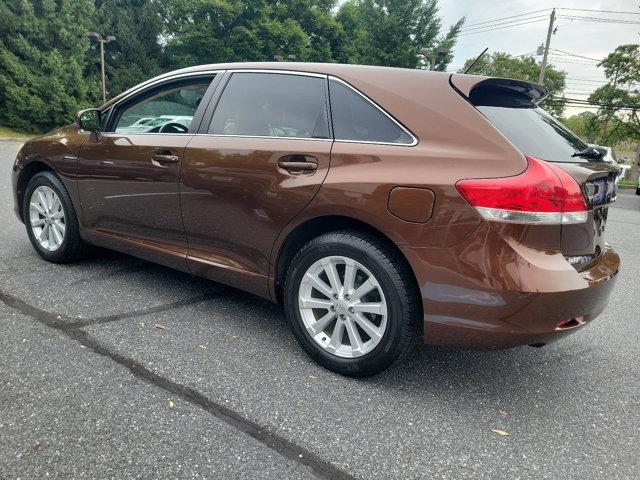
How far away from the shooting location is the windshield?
233 centimetres

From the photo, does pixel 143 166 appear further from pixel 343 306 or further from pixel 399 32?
pixel 399 32

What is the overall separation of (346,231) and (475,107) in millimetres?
875

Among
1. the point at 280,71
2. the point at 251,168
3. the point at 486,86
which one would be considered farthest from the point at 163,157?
the point at 486,86

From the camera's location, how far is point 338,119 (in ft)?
8.78

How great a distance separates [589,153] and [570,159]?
23 centimetres

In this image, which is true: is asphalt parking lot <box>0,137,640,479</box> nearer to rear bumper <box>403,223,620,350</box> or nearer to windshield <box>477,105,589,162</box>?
rear bumper <box>403,223,620,350</box>

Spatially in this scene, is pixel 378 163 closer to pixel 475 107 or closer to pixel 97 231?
pixel 475 107

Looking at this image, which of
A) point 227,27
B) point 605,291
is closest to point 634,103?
point 227,27

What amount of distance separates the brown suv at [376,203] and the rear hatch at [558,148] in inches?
0.4

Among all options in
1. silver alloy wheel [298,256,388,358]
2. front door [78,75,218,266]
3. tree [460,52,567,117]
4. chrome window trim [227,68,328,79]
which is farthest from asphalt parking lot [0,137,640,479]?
tree [460,52,567,117]

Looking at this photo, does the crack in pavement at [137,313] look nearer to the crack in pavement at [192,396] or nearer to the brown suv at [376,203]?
the crack in pavement at [192,396]

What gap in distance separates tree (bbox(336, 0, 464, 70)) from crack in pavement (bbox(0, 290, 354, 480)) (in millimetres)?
32736

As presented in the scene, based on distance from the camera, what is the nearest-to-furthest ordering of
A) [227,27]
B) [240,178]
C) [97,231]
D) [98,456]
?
[98,456] → [240,178] → [97,231] → [227,27]

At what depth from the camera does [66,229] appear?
13.2ft
